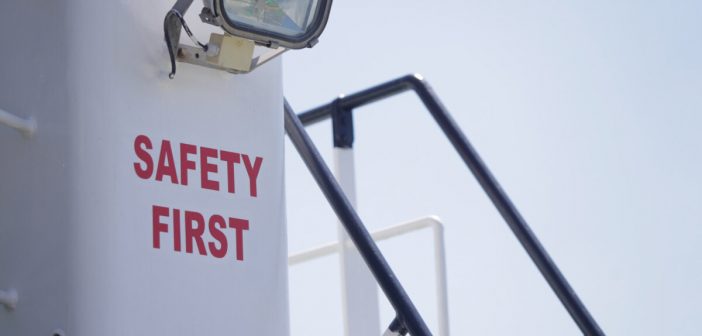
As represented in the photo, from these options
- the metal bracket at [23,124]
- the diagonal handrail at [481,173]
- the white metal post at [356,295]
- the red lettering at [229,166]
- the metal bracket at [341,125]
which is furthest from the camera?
the metal bracket at [341,125]

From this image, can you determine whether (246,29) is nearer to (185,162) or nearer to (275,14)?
(275,14)

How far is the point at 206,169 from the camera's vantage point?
2578mm

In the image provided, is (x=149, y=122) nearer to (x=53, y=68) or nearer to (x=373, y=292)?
(x=53, y=68)

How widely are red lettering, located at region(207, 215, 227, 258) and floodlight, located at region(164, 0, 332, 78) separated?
11.0 inches

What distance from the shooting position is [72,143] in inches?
96.7

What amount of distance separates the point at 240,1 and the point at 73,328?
0.63 metres

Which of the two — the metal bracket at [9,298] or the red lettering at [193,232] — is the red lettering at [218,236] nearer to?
the red lettering at [193,232]

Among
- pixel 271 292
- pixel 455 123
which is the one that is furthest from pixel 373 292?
pixel 271 292

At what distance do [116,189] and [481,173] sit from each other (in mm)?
1404

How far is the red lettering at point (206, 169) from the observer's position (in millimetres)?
2572

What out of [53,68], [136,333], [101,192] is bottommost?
[136,333]

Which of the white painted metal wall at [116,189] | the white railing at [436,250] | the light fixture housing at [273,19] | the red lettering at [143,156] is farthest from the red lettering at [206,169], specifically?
the white railing at [436,250]

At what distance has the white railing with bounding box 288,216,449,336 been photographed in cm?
347

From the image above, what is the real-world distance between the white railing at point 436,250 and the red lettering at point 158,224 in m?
1.10
